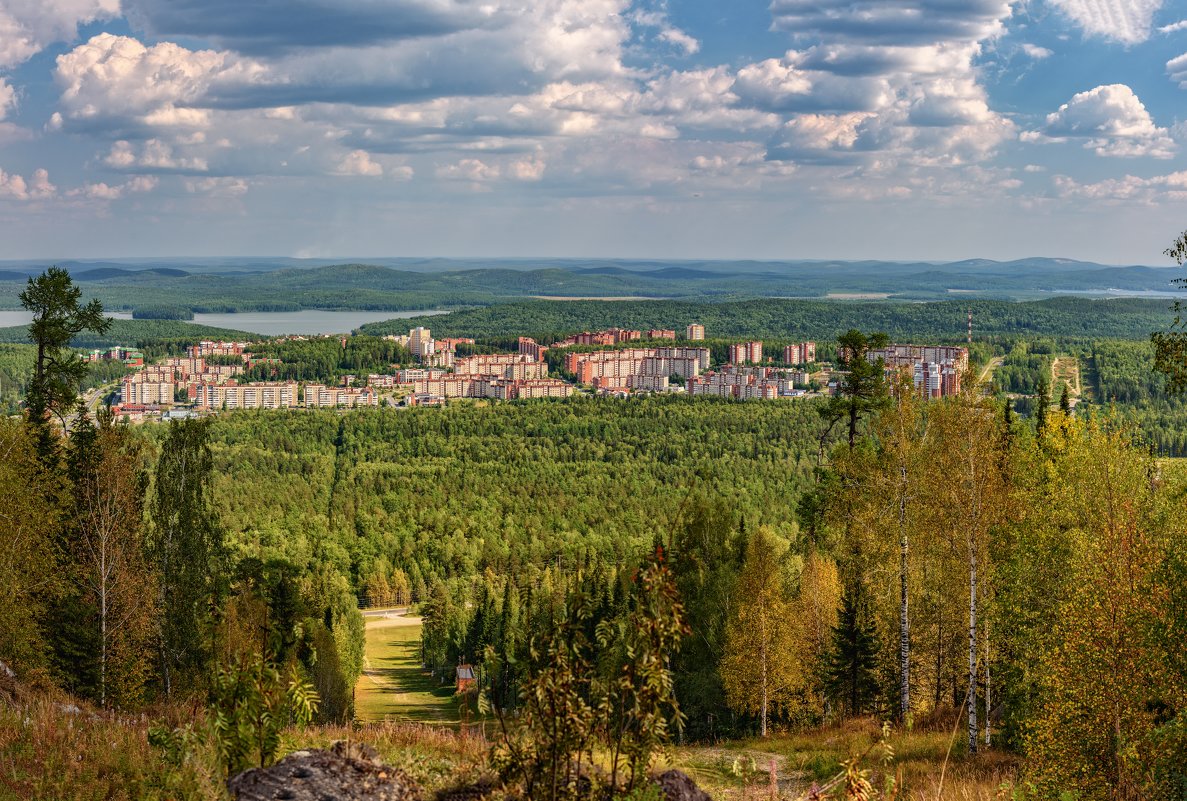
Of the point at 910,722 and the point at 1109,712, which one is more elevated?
the point at 1109,712

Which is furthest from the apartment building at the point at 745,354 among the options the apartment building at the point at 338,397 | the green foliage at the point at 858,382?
the green foliage at the point at 858,382

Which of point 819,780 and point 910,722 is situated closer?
point 819,780

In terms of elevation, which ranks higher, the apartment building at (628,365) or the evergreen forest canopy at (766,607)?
the evergreen forest canopy at (766,607)

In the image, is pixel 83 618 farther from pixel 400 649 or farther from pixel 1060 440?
pixel 400 649

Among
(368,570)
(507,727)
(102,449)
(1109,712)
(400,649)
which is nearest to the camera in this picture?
(507,727)

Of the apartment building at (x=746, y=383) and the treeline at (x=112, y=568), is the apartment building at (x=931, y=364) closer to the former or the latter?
the treeline at (x=112, y=568)

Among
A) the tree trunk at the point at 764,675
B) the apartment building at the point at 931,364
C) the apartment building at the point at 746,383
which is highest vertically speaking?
the apartment building at the point at 931,364

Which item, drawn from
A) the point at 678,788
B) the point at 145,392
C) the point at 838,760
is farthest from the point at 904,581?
the point at 145,392

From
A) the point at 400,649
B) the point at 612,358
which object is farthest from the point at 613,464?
the point at 612,358

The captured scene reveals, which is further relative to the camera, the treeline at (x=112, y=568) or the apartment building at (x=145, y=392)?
the apartment building at (x=145, y=392)
